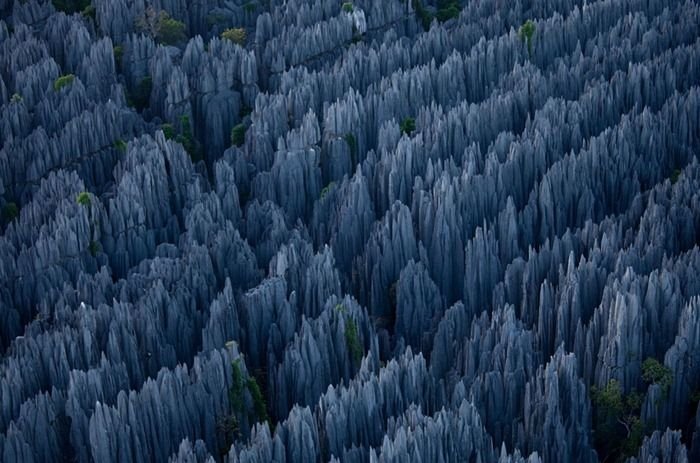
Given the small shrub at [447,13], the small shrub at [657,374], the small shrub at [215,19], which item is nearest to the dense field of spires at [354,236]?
the small shrub at [657,374]

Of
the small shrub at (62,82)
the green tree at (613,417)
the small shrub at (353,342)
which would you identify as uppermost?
the small shrub at (62,82)

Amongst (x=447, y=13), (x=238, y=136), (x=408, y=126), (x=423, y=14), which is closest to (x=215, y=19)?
(x=423, y=14)

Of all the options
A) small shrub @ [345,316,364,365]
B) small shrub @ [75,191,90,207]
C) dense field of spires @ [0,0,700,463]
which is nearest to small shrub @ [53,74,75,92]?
dense field of spires @ [0,0,700,463]

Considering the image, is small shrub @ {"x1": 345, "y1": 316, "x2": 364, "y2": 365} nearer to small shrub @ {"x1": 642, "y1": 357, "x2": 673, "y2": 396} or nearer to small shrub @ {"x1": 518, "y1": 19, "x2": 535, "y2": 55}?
small shrub @ {"x1": 642, "y1": 357, "x2": 673, "y2": 396}

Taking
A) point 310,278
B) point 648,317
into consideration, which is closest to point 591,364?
point 648,317

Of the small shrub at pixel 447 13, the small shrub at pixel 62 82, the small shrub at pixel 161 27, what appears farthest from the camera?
the small shrub at pixel 447 13

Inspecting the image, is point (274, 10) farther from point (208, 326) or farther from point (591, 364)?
point (591, 364)

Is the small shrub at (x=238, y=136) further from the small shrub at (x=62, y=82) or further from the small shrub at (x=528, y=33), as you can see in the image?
the small shrub at (x=528, y=33)
